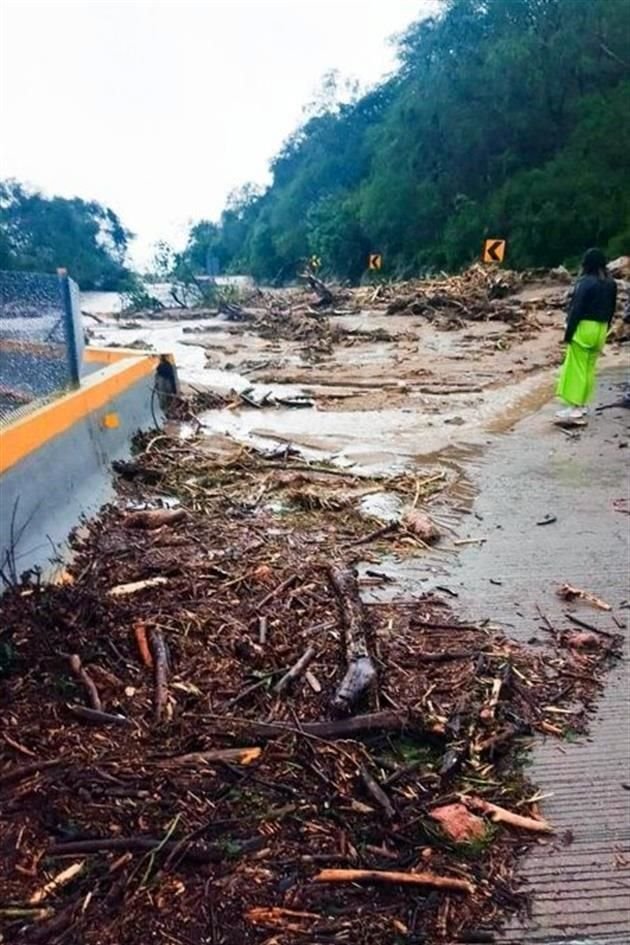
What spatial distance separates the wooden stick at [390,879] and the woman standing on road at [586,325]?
6972 millimetres

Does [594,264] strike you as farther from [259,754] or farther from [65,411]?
[259,754]

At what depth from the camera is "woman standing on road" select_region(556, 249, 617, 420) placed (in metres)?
8.66

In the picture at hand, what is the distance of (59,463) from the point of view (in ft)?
16.2

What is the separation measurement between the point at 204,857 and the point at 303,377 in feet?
35.0

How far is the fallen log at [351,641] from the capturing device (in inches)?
122

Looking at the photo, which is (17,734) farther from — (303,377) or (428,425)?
(303,377)

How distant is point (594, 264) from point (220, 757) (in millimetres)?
7606

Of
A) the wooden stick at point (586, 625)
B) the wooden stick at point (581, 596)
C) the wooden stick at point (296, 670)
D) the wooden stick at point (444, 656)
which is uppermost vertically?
the wooden stick at point (296, 670)

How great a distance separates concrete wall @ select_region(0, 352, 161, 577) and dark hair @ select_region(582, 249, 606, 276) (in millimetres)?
5124

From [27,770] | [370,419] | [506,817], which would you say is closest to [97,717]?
[27,770]

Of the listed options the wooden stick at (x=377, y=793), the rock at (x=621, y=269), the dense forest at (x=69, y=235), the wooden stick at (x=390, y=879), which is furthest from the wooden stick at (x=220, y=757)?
the dense forest at (x=69, y=235)

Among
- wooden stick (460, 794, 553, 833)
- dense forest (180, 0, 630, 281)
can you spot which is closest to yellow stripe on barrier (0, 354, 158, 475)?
wooden stick (460, 794, 553, 833)

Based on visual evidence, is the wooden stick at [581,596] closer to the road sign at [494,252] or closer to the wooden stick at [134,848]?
the wooden stick at [134,848]

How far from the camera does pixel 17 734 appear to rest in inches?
112
